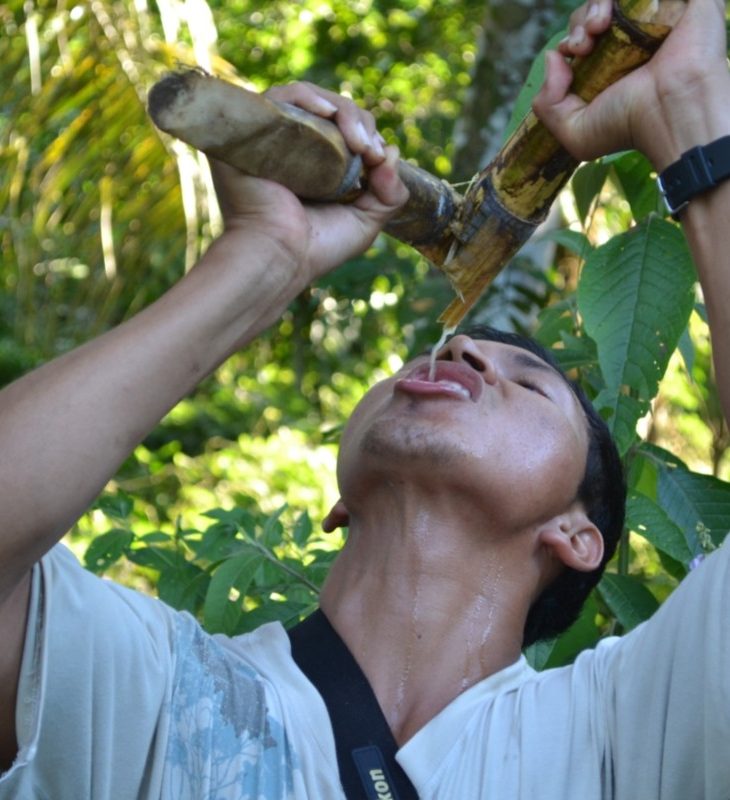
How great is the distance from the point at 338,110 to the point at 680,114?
0.40 m

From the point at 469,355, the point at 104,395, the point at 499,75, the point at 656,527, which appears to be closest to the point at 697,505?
the point at 656,527

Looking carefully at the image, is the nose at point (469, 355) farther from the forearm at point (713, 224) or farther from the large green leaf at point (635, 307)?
the forearm at point (713, 224)

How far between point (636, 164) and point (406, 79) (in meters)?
A: 5.23

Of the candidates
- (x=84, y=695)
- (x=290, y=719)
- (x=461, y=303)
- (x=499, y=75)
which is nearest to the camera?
(x=84, y=695)

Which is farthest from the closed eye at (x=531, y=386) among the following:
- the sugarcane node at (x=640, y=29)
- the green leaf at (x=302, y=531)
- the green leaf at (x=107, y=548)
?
the green leaf at (x=107, y=548)

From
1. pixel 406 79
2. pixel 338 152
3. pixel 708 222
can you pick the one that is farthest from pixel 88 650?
pixel 406 79

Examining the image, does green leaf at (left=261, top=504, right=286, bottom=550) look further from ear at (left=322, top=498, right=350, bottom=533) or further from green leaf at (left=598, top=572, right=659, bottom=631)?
green leaf at (left=598, top=572, right=659, bottom=631)

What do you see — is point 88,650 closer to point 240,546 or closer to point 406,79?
point 240,546

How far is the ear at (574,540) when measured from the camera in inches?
84.3

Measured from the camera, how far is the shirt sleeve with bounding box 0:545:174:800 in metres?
1.72

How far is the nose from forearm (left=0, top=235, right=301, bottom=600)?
0.48m

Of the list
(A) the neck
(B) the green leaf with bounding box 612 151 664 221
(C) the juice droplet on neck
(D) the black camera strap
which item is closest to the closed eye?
(C) the juice droplet on neck

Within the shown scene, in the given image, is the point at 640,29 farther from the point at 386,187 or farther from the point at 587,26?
the point at 386,187

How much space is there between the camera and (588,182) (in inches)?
96.5
